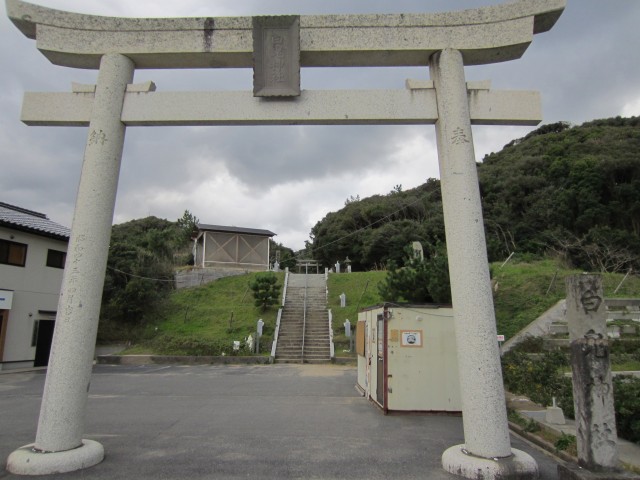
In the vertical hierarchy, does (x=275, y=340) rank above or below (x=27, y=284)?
below

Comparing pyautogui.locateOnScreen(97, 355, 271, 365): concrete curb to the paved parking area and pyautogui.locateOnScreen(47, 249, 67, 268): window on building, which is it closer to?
pyautogui.locateOnScreen(47, 249, 67, 268): window on building

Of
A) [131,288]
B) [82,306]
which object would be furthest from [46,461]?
[131,288]

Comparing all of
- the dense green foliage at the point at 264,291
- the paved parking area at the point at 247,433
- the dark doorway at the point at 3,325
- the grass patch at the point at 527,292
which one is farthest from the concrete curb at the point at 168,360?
the grass patch at the point at 527,292

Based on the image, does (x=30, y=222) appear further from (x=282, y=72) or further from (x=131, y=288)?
(x=282, y=72)

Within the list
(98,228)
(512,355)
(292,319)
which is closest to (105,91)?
(98,228)

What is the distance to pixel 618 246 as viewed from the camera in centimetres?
2892

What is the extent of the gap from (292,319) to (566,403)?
677 inches

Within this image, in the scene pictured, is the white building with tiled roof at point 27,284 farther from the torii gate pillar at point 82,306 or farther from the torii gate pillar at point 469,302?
the torii gate pillar at point 469,302

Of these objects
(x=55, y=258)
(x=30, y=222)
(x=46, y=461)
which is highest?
(x=30, y=222)

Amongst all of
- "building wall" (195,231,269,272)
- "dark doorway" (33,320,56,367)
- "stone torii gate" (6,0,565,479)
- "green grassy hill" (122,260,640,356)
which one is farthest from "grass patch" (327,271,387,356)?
"stone torii gate" (6,0,565,479)

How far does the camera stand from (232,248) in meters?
33.1

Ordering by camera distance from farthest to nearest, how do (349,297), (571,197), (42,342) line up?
(571,197)
(349,297)
(42,342)

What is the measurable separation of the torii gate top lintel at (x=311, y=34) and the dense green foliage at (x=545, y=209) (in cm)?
2397

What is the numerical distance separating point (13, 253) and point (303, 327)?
13409 millimetres
